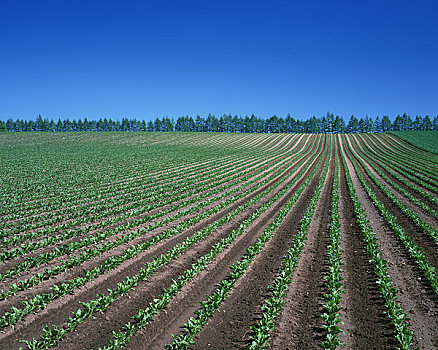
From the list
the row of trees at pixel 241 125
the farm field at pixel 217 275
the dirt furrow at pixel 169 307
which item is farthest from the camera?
the row of trees at pixel 241 125

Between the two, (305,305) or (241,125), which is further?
(241,125)

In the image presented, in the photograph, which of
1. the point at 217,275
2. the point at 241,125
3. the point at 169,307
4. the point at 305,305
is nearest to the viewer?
the point at 169,307

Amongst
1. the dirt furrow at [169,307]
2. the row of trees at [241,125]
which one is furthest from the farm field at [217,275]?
the row of trees at [241,125]

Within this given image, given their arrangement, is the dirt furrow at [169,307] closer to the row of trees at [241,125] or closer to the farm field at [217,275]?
the farm field at [217,275]

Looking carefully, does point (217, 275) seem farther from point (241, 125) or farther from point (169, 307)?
point (241, 125)

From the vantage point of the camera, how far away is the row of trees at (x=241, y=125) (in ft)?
404

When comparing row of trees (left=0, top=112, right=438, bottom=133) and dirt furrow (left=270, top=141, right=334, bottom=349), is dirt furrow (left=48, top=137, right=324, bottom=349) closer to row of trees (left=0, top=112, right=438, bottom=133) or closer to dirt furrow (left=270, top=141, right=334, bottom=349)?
dirt furrow (left=270, top=141, right=334, bottom=349)

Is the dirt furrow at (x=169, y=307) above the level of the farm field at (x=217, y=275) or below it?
below

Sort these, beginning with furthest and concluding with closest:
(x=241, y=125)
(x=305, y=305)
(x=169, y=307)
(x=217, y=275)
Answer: (x=241, y=125)
(x=217, y=275)
(x=305, y=305)
(x=169, y=307)

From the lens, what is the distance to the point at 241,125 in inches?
5492

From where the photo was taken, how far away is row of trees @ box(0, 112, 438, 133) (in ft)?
404

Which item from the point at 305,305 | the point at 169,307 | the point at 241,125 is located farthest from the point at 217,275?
the point at 241,125

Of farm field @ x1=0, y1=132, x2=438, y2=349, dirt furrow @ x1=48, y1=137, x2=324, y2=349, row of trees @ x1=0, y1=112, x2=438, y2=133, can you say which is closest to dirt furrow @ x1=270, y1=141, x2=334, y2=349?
farm field @ x1=0, y1=132, x2=438, y2=349

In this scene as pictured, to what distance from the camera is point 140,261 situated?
8805 millimetres
